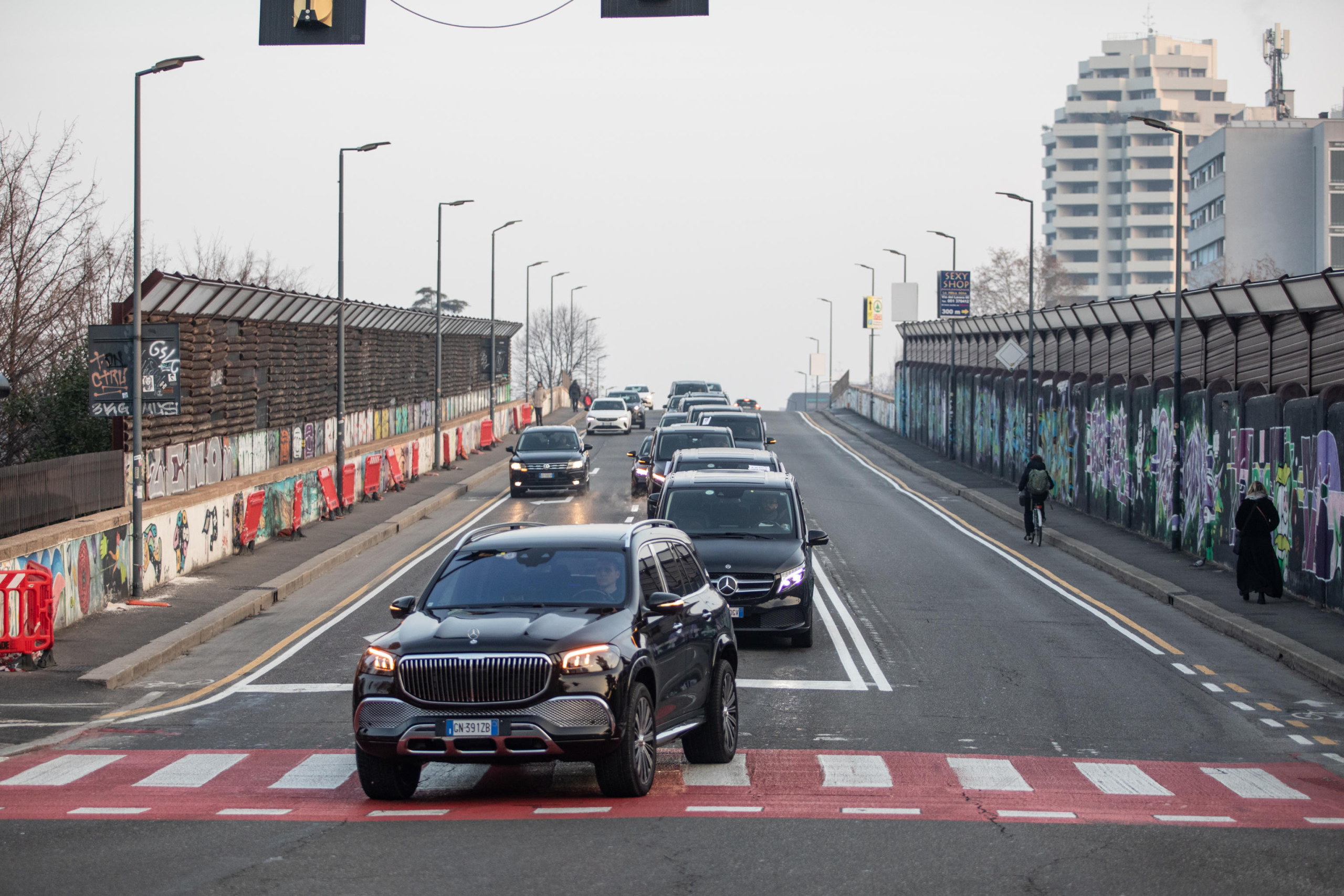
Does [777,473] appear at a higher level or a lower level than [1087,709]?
higher

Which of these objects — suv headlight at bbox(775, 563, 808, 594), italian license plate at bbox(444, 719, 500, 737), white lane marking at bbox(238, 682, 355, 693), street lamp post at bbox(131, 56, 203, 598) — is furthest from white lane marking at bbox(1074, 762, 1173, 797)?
street lamp post at bbox(131, 56, 203, 598)

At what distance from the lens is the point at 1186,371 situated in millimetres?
28625

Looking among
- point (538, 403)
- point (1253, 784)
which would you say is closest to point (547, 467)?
point (1253, 784)

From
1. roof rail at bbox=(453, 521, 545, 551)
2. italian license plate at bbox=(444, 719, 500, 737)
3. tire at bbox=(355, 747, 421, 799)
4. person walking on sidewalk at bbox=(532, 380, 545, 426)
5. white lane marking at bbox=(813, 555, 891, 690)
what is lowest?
white lane marking at bbox=(813, 555, 891, 690)

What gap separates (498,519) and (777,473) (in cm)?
1557

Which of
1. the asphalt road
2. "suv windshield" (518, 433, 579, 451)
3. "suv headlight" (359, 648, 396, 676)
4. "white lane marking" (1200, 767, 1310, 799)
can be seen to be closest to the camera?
the asphalt road

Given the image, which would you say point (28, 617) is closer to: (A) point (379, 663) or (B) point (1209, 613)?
(A) point (379, 663)

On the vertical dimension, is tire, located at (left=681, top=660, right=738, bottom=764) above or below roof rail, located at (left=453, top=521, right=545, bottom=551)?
below

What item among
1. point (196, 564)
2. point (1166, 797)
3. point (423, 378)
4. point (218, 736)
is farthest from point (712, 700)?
point (423, 378)

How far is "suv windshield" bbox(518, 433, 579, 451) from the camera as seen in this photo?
129ft

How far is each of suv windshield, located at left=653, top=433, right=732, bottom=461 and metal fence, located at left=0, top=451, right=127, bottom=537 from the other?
1201cm

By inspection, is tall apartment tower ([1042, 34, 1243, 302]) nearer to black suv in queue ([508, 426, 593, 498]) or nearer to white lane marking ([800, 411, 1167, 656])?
white lane marking ([800, 411, 1167, 656])

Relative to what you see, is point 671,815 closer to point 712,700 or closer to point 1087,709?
point 712,700

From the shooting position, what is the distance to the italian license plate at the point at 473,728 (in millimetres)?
9000
